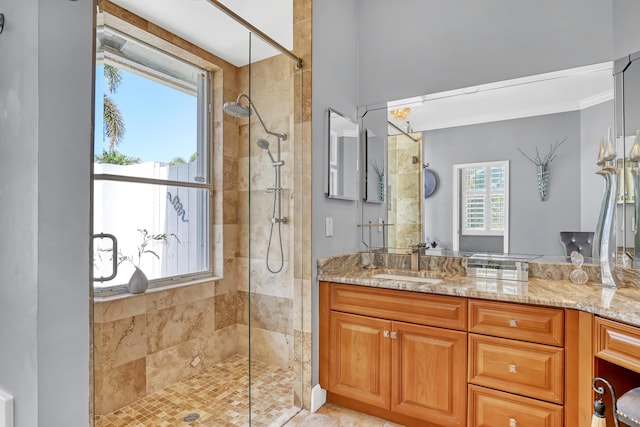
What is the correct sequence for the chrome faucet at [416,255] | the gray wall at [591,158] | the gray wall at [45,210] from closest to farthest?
1. the gray wall at [45,210]
2. the gray wall at [591,158]
3. the chrome faucet at [416,255]

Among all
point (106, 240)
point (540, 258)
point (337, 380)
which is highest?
point (106, 240)

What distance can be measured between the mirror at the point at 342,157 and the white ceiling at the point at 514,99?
0.36m

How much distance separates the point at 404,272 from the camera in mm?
2400

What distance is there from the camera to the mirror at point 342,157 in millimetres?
2404

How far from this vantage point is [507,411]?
167 centimetres

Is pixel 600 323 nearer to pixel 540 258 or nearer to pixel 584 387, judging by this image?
pixel 584 387

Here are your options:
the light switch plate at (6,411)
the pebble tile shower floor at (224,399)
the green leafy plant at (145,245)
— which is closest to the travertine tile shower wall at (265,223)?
the pebble tile shower floor at (224,399)

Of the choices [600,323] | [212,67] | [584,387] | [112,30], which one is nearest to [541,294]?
[600,323]

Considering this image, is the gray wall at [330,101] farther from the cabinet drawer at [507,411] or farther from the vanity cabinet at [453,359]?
the cabinet drawer at [507,411]

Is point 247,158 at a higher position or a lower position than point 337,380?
higher

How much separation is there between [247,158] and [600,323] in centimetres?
190

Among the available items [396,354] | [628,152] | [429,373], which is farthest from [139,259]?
[628,152]

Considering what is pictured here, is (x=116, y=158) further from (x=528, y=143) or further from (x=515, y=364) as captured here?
(x=528, y=143)

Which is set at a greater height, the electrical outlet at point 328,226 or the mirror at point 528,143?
the mirror at point 528,143
